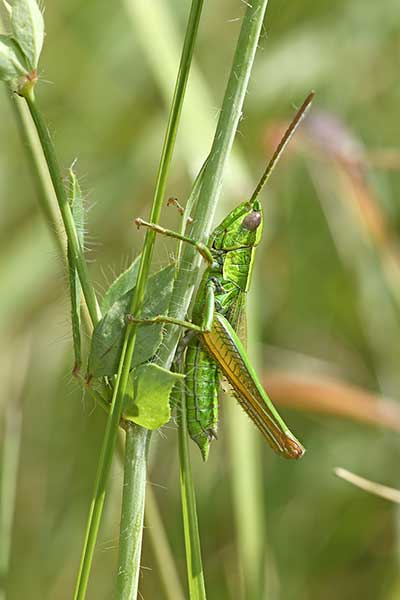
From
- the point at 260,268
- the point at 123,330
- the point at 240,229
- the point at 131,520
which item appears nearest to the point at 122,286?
the point at 123,330

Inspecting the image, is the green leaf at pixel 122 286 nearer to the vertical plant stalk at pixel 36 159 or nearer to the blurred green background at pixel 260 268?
the vertical plant stalk at pixel 36 159

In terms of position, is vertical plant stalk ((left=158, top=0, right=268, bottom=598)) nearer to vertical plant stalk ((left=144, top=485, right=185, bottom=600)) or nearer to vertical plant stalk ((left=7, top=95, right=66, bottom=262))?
vertical plant stalk ((left=7, top=95, right=66, bottom=262))

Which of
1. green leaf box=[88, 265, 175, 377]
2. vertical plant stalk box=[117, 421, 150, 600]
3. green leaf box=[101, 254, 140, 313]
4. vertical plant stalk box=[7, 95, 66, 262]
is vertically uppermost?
vertical plant stalk box=[7, 95, 66, 262]

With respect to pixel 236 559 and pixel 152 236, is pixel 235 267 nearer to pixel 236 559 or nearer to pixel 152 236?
pixel 152 236

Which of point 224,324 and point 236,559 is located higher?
point 224,324

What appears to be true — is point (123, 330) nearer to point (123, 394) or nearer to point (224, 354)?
point (123, 394)

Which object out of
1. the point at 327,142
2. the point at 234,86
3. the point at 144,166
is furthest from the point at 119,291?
the point at 144,166

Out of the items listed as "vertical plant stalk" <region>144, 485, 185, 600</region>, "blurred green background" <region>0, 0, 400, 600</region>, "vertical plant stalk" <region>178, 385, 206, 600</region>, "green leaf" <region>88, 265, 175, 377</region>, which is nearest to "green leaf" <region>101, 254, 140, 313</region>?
"green leaf" <region>88, 265, 175, 377</region>
